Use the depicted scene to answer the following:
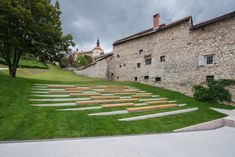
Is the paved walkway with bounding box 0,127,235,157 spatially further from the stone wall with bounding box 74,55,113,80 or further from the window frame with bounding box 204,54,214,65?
the stone wall with bounding box 74,55,113,80

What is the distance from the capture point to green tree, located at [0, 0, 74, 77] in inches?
278

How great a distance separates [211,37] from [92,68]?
18292 mm

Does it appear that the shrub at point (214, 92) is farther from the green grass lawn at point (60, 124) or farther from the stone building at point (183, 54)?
the green grass lawn at point (60, 124)

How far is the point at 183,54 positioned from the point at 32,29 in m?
11.6

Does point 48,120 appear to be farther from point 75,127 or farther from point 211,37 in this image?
point 211,37

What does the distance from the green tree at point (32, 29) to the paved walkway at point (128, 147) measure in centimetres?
716

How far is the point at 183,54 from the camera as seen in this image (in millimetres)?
11531

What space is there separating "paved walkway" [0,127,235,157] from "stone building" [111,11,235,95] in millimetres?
7963

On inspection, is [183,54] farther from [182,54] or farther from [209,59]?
[209,59]

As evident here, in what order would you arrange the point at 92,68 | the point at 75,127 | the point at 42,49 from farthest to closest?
the point at 92,68, the point at 42,49, the point at 75,127

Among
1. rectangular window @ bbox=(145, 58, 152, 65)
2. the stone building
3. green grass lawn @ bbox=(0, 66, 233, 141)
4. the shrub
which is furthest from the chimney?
green grass lawn @ bbox=(0, 66, 233, 141)

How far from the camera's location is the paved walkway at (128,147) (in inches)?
96.4

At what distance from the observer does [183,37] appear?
11586 mm

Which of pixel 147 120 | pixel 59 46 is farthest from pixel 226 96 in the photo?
pixel 59 46
